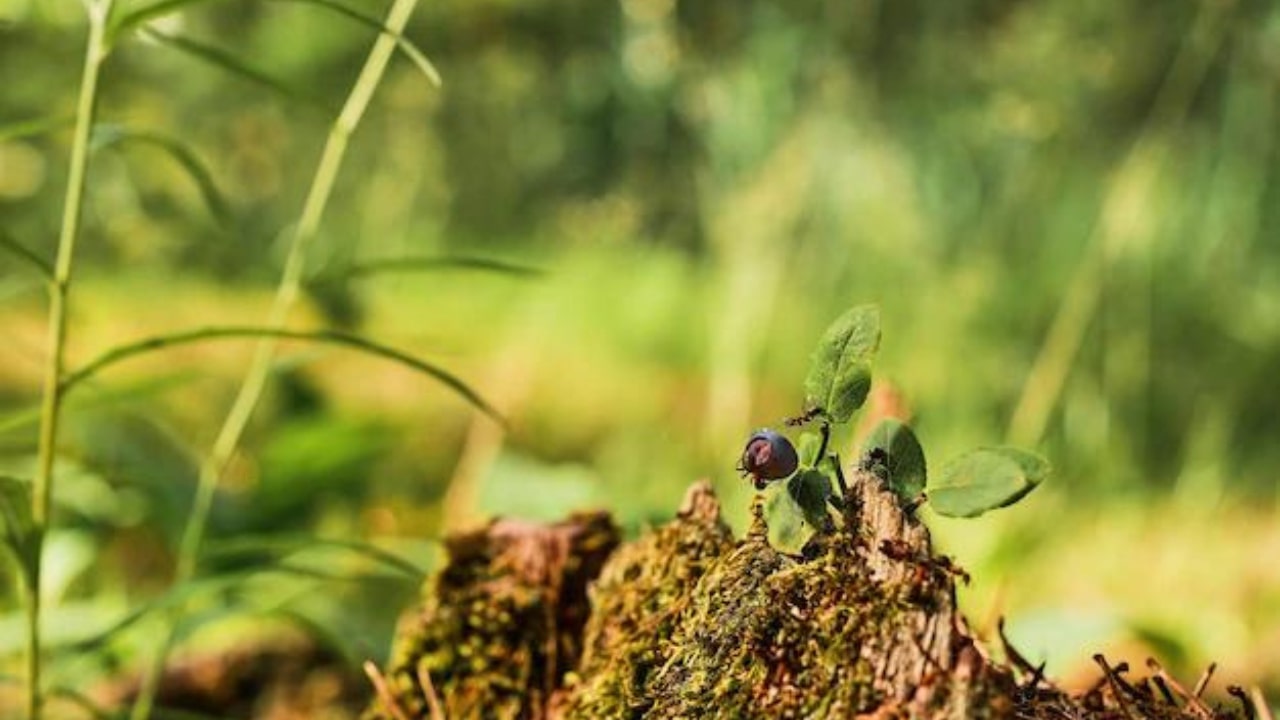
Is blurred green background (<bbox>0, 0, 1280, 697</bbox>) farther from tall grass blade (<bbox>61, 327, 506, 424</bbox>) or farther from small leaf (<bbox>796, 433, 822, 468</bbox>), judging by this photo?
small leaf (<bbox>796, 433, 822, 468</bbox>)

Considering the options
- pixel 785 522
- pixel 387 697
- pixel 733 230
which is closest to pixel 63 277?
pixel 387 697

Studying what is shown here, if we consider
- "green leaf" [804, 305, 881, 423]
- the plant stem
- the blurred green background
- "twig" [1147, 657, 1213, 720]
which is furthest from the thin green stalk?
the blurred green background

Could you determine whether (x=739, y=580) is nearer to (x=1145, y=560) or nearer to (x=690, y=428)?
(x=1145, y=560)

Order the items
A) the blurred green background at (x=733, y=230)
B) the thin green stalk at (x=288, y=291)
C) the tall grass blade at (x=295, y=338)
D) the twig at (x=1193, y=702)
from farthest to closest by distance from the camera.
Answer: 1. the blurred green background at (x=733, y=230)
2. the thin green stalk at (x=288, y=291)
3. the tall grass blade at (x=295, y=338)
4. the twig at (x=1193, y=702)

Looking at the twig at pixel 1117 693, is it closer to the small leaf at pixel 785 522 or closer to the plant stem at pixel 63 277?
the small leaf at pixel 785 522

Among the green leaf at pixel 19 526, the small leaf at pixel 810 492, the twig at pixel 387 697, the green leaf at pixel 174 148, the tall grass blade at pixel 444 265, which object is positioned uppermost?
the green leaf at pixel 174 148

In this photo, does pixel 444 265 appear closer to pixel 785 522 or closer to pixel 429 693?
pixel 429 693

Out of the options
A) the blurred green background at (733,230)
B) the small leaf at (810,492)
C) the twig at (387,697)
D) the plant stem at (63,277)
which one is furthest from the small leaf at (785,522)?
the blurred green background at (733,230)

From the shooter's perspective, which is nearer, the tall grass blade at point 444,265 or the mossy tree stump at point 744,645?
the mossy tree stump at point 744,645
